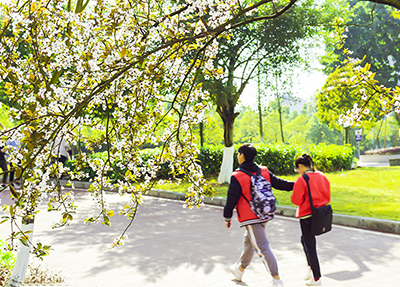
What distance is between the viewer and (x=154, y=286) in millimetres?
4605

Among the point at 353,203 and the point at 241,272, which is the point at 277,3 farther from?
the point at 241,272

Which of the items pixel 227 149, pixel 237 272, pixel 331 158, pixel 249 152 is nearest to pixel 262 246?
pixel 237 272

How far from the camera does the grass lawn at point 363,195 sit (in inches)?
349

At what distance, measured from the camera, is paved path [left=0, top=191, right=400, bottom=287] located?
482cm

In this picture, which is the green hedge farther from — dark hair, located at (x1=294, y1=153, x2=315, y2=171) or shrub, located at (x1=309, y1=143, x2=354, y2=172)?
dark hair, located at (x1=294, y1=153, x2=315, y2=171)

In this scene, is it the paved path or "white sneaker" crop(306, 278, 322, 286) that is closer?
"white sneaker" crop(306, 278, 322, 286)

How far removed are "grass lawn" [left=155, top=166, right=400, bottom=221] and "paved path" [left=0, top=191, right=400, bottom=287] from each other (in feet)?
4.83

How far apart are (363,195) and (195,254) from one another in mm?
7420

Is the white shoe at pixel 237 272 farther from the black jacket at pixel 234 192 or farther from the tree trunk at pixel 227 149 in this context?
the tree trunk at pixel 227 149

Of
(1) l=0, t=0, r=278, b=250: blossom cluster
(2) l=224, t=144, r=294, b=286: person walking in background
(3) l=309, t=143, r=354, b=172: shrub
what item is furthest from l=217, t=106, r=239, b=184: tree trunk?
(1) l=0, t=0, r=278, b=250: blossom cluster

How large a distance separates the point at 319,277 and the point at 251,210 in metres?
1.10

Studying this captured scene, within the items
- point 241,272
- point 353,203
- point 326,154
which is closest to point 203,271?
point 241,272

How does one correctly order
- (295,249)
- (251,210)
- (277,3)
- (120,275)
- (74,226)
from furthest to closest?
(277,3) → (74,226) → (295,249) → (120,275) → (251,210)

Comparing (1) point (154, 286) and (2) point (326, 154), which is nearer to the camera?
(1) point (154, 286)
